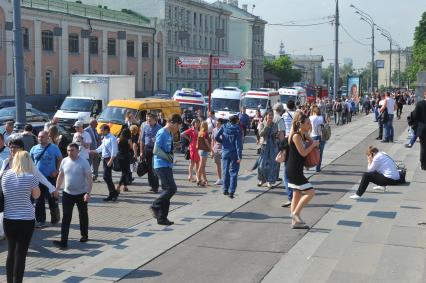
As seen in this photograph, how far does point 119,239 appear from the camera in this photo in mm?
9758

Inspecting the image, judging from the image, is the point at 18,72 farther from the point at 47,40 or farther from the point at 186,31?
the point at 186,31

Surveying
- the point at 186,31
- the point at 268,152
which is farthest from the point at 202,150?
the point at 186,31

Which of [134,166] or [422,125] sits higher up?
[422,125]

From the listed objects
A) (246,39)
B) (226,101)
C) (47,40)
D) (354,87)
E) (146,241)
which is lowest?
(146,241)

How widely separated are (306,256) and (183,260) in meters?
1.65

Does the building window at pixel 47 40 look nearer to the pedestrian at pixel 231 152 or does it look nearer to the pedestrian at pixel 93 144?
the pedestrian at pixel 93 144

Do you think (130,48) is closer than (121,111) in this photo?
No

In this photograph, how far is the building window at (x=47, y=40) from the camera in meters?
53.1

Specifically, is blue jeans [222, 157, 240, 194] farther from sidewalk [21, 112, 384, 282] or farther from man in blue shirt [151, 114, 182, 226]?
Answer: man in blue shirt [151, 114, 182, 226]

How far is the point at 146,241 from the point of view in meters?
9.55

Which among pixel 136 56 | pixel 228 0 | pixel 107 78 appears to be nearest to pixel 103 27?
pixel 136 56

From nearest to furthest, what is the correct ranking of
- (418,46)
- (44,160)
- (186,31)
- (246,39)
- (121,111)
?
(44,160) → (121,111) → (186,31) → (418,46) → (246,39)

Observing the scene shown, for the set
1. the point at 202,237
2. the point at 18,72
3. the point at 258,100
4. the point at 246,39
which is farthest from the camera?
the point at 246,39

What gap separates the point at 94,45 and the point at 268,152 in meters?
49.2
